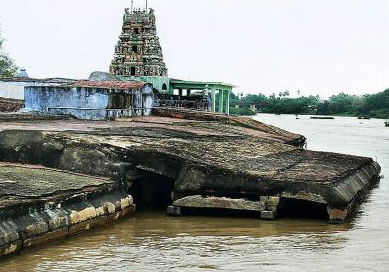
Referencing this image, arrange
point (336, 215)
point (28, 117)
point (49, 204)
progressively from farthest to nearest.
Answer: point (28, 117) < point (336, 215) < point (49, 204)

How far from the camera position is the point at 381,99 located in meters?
114

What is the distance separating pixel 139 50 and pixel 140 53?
22 centimetres

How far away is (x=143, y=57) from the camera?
145ft

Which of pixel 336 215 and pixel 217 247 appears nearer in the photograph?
pixel 217 247

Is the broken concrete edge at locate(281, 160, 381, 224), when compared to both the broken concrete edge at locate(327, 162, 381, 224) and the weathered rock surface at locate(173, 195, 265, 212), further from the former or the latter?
the weathered rock surface at locate(173, 195, 265, 212)

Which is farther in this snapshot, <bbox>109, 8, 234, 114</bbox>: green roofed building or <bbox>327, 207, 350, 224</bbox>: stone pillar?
<bbox>109, 8, 234, 114</bbox>: green roofed building

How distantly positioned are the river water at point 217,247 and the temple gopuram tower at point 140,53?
29.6m

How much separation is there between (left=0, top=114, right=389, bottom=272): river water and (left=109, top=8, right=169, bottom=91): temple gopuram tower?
2963 centimetres

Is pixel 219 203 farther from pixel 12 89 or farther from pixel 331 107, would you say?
pixel 331 107

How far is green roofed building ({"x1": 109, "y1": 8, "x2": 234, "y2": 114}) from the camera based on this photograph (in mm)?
43969

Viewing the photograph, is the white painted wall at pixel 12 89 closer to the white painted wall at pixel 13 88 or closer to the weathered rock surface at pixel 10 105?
the white painted wall at pixel 13 88

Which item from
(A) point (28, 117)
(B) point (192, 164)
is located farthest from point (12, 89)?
(B) point (192, 164)

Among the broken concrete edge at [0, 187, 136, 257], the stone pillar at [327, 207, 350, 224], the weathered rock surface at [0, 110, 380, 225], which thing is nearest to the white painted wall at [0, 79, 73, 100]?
the weathered rock surface at [0, 110, 380, 225]

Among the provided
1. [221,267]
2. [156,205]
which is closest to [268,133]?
[156,205]
